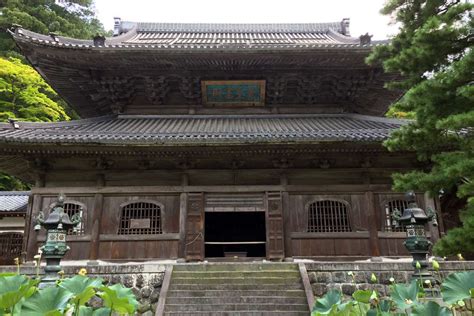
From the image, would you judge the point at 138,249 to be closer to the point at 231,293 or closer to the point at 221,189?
the point at 221,189

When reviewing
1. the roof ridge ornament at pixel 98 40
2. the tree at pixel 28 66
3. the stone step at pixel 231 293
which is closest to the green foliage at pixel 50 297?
the stone step at pixel 231 293

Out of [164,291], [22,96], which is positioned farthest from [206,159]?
[22,96]

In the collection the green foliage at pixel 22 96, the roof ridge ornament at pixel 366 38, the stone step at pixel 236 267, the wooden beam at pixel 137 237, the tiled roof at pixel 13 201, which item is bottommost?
the stone step at pixel 236 267

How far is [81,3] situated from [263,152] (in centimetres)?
3104

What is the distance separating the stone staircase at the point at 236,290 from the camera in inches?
294

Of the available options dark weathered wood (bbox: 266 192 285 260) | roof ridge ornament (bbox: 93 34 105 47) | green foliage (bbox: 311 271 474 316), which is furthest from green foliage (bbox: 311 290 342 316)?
roof ridge ornament (bbox: 93 34 105 47)

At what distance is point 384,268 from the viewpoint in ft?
27.1

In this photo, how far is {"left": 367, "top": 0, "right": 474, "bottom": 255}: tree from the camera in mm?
5574

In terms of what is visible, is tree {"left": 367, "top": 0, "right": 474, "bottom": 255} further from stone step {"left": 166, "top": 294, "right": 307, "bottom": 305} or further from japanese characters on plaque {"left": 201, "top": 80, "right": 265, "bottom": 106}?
japanese characters on plaque {"left": 201, "top": 80, "right": 265, "bottom": 106}

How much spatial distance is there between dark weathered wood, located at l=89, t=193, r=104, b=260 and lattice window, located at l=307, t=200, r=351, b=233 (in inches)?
228

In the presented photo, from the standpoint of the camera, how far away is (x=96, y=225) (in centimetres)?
1045

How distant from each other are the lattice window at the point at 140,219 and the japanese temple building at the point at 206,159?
1.1 inches

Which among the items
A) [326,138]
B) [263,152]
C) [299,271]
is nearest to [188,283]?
[299,271]

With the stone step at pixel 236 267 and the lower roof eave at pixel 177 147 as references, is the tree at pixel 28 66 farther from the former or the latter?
the stone step at pixel 236 267
